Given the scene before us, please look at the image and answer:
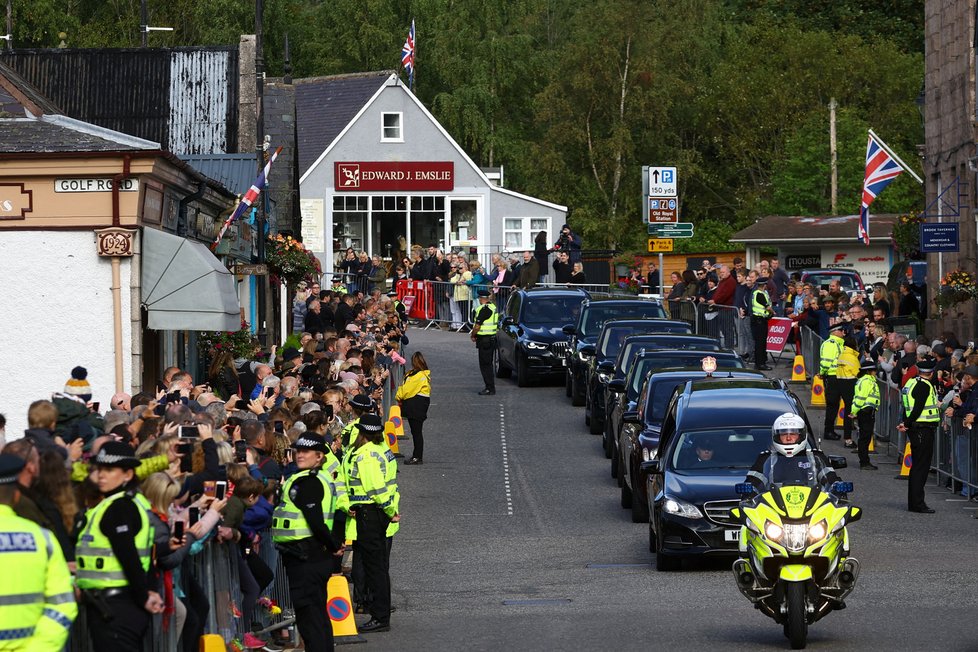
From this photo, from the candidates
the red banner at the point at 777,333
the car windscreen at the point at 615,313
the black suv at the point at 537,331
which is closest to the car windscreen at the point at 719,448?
the car windscreen at the point at 615,313

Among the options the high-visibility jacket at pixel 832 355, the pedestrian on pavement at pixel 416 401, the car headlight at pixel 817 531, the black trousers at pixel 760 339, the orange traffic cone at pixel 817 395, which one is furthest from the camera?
the black trousers at pixel 760 339

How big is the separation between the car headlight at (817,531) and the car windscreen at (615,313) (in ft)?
62.3

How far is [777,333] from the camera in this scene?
118 feet

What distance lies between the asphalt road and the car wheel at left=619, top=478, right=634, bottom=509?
23 centimetres

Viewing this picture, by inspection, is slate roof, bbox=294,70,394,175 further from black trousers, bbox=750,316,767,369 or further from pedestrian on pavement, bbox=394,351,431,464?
pedestrian on pavement, bbox=394,351,431,464

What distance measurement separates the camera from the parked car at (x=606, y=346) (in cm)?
2788

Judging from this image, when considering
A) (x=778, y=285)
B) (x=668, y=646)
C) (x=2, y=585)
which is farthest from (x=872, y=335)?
(x=2, y=585)

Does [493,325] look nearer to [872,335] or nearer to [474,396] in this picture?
[474,396]

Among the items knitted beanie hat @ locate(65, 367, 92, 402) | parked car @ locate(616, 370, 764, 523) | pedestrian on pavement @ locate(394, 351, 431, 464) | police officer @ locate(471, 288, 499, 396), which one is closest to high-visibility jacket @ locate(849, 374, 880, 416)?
parked car @ locate(616, 370, 764, 523)

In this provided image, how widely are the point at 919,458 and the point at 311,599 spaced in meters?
11.2

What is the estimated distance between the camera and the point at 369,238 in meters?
59.5

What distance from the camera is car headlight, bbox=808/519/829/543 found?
503 inches

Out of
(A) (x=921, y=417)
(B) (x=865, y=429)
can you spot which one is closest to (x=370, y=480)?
(A) (x=921, y=417)

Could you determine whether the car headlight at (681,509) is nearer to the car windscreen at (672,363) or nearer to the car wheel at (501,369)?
the car windscreen at (672,363)
